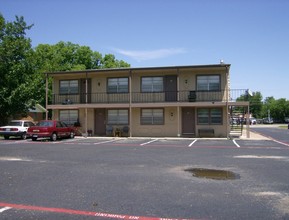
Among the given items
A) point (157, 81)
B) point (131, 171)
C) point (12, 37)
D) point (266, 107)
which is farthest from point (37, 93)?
point (266, 107)

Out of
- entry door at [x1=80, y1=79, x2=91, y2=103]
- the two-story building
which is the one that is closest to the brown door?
the two-story building

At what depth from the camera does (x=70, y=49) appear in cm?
5169

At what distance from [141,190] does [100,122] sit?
69.6 feet

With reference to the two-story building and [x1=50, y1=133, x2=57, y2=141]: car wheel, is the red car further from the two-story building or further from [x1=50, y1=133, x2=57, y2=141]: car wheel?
the two-story building

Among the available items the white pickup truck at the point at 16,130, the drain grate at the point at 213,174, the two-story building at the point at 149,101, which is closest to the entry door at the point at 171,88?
the two-story building at the point at 149,101

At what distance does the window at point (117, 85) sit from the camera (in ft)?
91.6

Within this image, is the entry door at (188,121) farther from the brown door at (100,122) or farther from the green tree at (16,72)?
the green tree at (16,72)

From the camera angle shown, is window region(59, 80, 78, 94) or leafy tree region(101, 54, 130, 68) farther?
leafy tree region(101, 54, 130, 68)

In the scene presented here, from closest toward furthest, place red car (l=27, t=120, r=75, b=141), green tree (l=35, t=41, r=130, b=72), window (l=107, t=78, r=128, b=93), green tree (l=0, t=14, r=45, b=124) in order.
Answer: red car (l=27, t=120, r=75, b=141) → window (l=107, t=78, r=128, b=93) → green tree (l=0, t=14, r=45, b=124) → green tree (l=35, t=41, r=130, b=72)

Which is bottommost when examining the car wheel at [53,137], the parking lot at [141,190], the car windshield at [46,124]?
the parking lot at [141,190]

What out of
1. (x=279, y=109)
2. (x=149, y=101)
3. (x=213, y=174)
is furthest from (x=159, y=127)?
(x=279, y=109)

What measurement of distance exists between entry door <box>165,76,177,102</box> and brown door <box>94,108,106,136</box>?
5.85m

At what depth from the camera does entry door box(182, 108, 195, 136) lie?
87.0 feet

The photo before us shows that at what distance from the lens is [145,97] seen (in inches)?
1079
